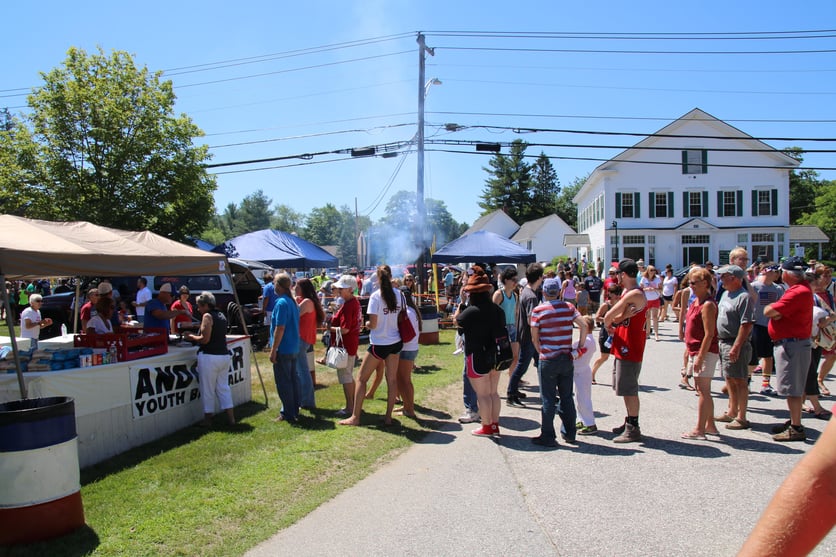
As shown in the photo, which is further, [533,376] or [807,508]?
[533,376]

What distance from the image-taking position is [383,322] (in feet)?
23.1

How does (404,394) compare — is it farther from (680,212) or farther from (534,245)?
(534,245)

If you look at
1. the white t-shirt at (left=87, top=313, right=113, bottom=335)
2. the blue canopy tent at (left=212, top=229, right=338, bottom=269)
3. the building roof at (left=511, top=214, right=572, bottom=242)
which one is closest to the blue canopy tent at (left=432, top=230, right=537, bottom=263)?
the blue canopy tent at (left=212, top=229, right=338, bottom=269)

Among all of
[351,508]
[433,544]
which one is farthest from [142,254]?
[433,544]

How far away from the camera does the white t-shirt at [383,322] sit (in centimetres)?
702

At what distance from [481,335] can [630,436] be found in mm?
2006

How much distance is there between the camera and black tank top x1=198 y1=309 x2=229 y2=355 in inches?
289

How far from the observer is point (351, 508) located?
4727 millimetres

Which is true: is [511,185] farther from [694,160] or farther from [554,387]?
[554,387]

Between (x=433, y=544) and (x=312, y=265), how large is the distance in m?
13.8

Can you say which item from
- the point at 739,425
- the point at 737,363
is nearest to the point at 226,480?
the point at 737,363

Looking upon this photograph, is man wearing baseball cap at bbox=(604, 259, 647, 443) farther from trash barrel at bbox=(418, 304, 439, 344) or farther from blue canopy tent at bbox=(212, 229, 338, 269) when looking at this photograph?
blue canopy tent at bbox=(212, 229, 338, 269)

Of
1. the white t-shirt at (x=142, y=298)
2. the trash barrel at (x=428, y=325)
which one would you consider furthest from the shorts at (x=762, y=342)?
the white t-shirt at (x=142, y=298)

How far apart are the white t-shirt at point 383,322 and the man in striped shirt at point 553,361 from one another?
1.72 metres
